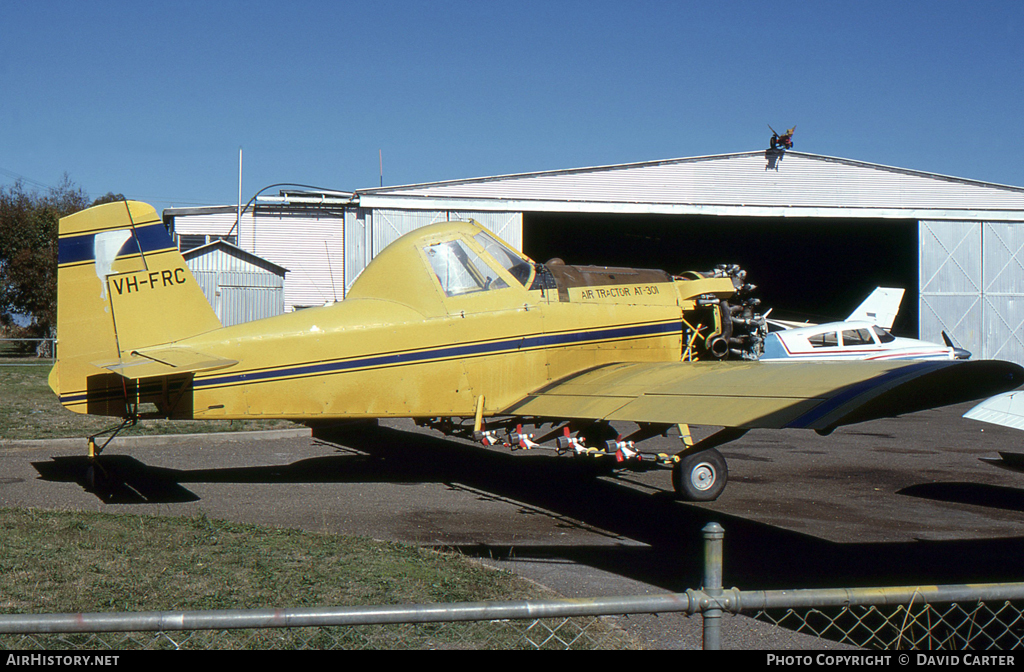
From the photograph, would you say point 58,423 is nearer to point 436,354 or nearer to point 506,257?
point 436,354

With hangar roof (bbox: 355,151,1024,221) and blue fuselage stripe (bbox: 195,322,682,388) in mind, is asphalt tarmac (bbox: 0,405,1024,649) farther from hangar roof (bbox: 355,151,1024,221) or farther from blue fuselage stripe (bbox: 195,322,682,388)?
hangar roof (bbox: 355,151,1024,221)

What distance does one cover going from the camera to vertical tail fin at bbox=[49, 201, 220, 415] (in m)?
8.05

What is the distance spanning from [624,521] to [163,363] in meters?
5.01

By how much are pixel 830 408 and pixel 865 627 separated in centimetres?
144

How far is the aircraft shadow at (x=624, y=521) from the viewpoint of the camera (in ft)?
19.4

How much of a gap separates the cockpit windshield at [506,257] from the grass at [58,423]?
271 inches

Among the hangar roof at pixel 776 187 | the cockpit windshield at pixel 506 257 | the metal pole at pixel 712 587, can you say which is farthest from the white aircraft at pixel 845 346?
the metal pole at pixel 712 587

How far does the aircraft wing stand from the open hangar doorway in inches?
866

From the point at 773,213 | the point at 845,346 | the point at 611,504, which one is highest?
the point at 773,213

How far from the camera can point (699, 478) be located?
863 cm

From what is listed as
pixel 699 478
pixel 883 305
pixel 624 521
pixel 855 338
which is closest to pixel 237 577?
pixel 624 521

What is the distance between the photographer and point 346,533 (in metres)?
6.88

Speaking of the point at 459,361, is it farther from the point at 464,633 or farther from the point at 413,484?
the point at 464,633
